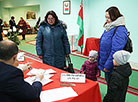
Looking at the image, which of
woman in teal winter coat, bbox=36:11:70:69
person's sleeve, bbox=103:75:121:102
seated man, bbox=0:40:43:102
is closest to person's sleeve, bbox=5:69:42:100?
seated man, bbox=0:40:43:102

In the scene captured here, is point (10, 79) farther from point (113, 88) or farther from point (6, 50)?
point (113, 88)

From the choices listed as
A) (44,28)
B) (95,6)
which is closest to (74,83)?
(44,28)

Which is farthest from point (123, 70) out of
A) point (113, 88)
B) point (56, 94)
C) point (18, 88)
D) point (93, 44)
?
point (93, 44)

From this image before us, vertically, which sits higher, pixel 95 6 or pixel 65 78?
pixel 95 6

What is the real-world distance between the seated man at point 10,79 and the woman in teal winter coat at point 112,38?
3.83 ft

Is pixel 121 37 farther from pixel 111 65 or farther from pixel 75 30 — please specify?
pixel 75 30

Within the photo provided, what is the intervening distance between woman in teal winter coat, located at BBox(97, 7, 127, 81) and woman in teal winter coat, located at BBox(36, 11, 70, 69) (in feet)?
2.58

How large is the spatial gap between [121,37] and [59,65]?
1243 mm

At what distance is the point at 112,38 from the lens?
70.0 inches

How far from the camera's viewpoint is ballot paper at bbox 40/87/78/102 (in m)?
1.26

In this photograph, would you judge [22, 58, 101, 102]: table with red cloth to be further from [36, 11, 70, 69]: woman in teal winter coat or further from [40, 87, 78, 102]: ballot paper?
[36, 11, 70, 69]: woman in teal winter coat

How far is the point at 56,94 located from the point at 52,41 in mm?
1159

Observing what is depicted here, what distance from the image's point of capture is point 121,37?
1715 mm

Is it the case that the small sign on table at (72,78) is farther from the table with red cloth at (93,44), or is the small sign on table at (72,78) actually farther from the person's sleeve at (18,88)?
the table with red cloth at (93,44)
